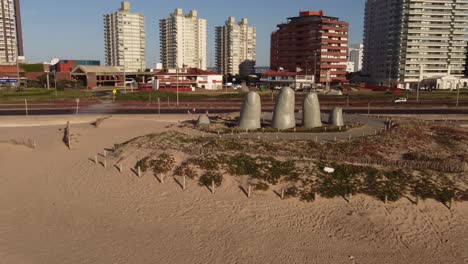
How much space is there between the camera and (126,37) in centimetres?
18662

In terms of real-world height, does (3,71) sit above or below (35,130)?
above

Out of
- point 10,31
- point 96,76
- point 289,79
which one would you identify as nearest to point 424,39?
Answer: point 289,79

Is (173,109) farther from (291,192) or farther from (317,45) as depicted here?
(317,45)

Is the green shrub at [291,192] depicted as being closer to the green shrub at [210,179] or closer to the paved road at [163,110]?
the green shrub at [210,179]

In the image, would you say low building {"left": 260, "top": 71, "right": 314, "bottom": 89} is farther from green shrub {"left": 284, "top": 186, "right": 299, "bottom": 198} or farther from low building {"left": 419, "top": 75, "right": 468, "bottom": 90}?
green shrub {"left": 284, "top": 186, "right": 299, "bottom": 198}

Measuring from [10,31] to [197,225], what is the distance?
182 metres

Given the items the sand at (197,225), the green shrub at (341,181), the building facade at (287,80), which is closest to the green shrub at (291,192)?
the sand at (197,225)

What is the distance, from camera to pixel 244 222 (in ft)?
64.9

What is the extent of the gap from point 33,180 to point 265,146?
17.0 metres

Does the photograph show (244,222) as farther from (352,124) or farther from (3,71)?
(3,71)

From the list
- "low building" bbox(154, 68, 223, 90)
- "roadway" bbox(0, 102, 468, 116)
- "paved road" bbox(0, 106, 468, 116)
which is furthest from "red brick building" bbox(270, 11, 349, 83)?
"paved road" bbox(0, 106, 468, 116)

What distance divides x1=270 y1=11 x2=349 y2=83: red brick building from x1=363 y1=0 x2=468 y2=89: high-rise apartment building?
2078 centimetres

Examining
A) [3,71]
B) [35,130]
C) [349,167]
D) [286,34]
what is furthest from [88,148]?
[286,34]

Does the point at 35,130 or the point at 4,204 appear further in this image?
the point at 35,130
